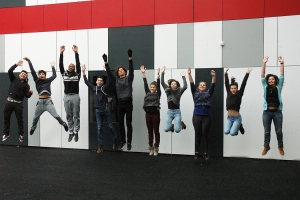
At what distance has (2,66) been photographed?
42.6 feet

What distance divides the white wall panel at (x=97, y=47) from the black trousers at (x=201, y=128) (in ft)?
10.8

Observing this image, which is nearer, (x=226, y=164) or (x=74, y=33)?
(x=226, y=164)

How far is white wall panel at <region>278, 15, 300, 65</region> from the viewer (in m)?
9.98

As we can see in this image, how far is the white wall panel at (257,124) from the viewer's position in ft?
32.7

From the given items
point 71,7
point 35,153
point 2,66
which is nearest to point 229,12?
point 71,7

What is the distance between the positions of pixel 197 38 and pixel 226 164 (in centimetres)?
333

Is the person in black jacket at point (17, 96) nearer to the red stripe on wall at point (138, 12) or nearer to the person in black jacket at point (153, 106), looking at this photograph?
the red stripe on wall at point (138, 12)

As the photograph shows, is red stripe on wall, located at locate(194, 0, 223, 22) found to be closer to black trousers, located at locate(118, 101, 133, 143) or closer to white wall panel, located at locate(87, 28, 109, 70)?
white wall panel, located at locate(87, 28, 109, 70)

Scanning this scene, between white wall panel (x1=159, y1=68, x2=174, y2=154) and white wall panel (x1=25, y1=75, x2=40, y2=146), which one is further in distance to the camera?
white wall panel (x1=25, y1=75, x2=40, y2=146)

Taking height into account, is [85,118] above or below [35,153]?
above

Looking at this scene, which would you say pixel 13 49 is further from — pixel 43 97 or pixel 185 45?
pixel 185 45

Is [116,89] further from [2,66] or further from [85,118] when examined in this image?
[2,66]

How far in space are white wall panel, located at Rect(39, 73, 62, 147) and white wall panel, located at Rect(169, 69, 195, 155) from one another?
10.9 feet

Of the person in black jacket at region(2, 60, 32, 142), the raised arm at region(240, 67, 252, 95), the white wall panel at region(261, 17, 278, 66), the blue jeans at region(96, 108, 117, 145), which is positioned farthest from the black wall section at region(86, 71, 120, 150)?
the white wall panel at region(261, 17, 278, 66)
